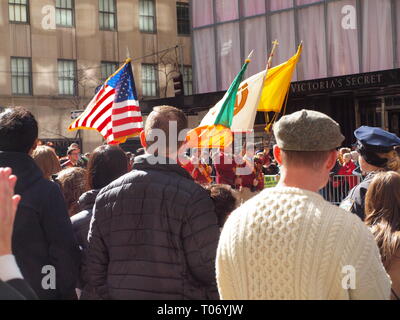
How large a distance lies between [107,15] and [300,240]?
36.5 metres

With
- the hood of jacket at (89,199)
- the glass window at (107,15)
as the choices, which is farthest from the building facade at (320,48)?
the hood of jacket at (89,199)

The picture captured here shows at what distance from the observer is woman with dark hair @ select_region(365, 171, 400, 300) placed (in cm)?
403

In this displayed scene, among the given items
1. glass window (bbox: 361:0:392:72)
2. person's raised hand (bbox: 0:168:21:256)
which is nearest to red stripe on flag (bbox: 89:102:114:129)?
person's raised hand (bbox: 0:168:21:256)

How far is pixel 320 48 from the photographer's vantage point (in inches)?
1027

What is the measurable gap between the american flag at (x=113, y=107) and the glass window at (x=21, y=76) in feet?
82.0

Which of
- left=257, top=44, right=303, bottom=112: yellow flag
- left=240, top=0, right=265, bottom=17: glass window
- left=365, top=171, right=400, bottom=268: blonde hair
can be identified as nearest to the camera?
left=365, top=171, right=400, bottom=268: blonde hair

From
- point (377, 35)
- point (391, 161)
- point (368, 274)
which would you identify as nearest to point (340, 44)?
point (377, 35)

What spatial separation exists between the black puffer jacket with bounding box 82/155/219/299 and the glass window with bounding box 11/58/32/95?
105 ft

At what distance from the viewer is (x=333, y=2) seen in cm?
2569

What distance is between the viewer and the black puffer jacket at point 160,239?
385cm

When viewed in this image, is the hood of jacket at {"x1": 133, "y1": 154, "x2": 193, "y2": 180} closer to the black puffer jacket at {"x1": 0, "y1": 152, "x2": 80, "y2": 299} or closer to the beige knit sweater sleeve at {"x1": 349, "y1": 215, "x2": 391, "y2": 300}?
the black puffer jacket at {"x1": 0, "y1": 152, "x2": 80, "y2": 299}
